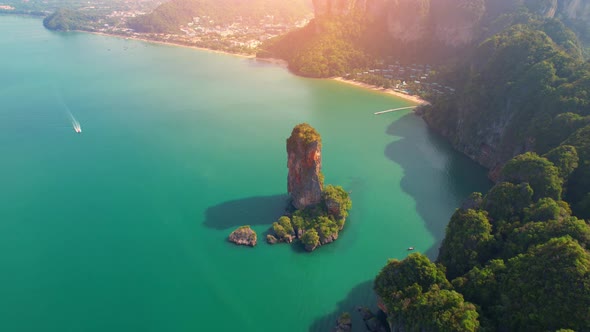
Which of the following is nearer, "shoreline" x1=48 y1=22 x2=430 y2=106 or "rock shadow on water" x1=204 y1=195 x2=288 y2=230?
"rock shadow on water" x1=204 y1=195 x2=288 y2=230

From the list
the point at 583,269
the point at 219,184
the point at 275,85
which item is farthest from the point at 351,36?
the point at 583,269

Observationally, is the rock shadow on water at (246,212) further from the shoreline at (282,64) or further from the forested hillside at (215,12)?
the forested hillside at (215,12)

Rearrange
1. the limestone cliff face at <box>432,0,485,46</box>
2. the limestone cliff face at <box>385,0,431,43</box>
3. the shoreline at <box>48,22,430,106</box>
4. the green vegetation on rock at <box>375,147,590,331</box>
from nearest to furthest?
the green vegetation on rock at <box>375,147,590,331</box>, the shoreline at <box>48,22,430,106</box>, the limestone cliff face at <box>432,0,485,46</box>, the limestone cliff face at <box>385,0,431,43</box>

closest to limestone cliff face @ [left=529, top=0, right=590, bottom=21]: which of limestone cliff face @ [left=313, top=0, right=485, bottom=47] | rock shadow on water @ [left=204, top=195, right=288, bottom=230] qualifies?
limestone cliff face @ [left=313, top=0, right=485, bottom=47]

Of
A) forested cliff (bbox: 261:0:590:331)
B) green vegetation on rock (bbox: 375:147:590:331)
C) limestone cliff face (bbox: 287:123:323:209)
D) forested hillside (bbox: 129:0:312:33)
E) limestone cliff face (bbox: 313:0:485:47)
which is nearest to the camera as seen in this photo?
green vegetation on rock (bbox: 375:147:590:331)

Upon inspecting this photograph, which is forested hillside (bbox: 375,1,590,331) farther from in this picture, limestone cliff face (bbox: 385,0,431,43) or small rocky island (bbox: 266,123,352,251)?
limestone cliff face (bbox: 385,0,431,43)
